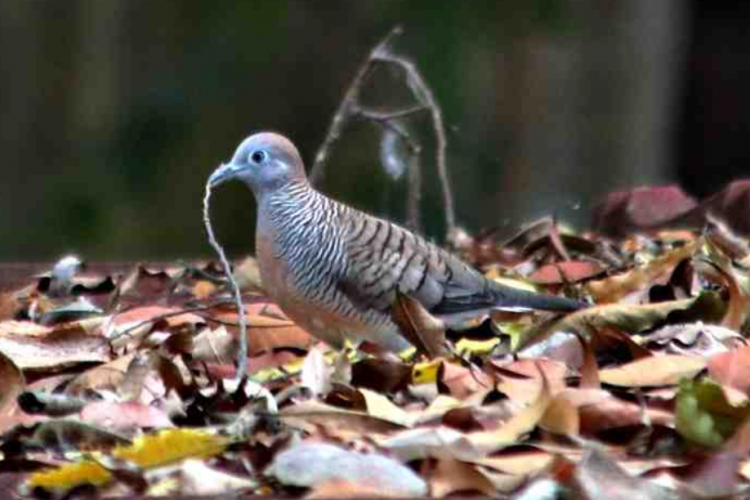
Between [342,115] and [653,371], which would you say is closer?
[653,371]

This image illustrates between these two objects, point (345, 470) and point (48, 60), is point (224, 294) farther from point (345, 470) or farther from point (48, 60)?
point (48, 60)

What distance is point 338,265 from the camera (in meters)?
5.50

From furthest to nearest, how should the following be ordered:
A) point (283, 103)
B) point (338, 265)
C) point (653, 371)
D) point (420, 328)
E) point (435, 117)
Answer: point (283, 103) → point (435, 117) → point (338, 265) → point (420, 328) → point (653, 371)

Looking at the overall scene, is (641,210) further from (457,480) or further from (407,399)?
(457,480)

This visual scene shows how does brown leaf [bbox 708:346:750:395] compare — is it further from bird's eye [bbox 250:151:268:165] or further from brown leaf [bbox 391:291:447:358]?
bird's eye [bbox 250:151:268:165]

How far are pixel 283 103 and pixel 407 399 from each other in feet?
36.7

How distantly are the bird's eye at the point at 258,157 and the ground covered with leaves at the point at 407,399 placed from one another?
0.51 meters

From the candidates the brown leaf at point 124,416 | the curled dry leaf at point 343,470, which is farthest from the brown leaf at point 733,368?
the brown leaf at point 124,416

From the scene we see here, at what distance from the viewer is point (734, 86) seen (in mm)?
17109

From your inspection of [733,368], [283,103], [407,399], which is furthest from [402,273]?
[283,103]

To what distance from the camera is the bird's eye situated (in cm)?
576

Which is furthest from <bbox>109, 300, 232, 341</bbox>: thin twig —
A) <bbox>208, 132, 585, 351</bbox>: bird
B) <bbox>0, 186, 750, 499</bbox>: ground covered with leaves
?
<bbox>208, 132, 585, 351</bbox>: bird

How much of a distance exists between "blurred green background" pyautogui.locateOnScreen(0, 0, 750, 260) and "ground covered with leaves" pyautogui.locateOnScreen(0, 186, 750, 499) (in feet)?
27.5

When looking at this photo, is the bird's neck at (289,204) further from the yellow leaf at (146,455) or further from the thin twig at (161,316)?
the yellow leaf at (146,455)
